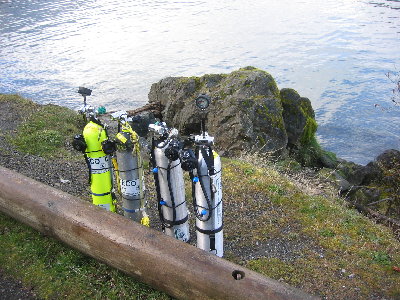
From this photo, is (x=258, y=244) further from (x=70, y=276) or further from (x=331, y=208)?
(x=70, y=276)

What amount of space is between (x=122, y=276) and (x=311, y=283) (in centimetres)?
267

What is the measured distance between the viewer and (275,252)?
647 cm

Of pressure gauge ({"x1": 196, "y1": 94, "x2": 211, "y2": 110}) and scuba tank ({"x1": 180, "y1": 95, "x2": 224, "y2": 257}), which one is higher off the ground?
pressure gauge ({"x1": 196, "y1": 94, "x2": 211, "y2": 110})

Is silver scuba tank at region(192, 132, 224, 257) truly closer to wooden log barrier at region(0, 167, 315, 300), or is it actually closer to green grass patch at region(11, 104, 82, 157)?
wooden log barrier at region(0, 167, 315, 300)

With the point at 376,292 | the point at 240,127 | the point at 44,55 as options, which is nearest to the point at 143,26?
the point at 44,55

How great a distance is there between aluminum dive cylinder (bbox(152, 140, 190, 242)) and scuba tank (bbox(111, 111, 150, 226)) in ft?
1.32

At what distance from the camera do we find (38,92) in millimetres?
21891

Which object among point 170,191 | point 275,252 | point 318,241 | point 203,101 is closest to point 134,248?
point 170,191

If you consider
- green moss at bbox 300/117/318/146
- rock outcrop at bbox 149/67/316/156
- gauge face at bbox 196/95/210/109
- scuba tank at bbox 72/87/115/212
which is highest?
gauge face at bbox 196/95/210/109

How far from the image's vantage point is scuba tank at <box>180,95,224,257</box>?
17.8ft

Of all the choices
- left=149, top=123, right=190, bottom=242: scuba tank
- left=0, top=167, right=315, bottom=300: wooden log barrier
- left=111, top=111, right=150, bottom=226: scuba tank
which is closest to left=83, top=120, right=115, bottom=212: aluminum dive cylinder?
left=111, top=111, right=150, bottom=226: scuba tank

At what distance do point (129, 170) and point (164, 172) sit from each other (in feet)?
2.19

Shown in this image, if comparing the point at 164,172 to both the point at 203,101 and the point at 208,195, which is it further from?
the point at 203,101

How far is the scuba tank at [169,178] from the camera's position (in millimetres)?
5715
